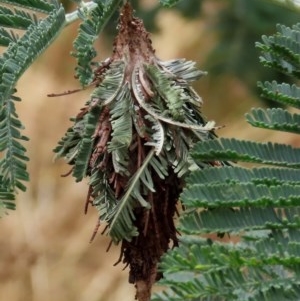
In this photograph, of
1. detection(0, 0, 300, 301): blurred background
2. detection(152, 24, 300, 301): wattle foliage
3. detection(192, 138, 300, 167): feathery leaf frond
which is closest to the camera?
detection(152, 24, 300, 301): wattle foliage

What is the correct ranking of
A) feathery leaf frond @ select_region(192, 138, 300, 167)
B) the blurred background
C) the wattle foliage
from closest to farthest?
the wattle foliage
feathery leaf frond @ select_region(192, 138, 300, 167)
the blurred background

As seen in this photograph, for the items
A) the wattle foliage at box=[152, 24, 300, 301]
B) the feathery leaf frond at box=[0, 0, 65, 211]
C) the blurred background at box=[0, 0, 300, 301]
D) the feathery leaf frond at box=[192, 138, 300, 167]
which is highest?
the blurred background at box=[0, 0, 300, 301]

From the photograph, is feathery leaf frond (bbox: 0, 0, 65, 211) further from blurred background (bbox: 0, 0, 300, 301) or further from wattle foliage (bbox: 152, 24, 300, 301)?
blurred background (bbox: 0, 0, 300, 301)

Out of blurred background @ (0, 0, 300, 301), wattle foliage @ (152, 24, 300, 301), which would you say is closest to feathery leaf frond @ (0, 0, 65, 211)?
wattle foliage @ (152, 24, 300, 301)

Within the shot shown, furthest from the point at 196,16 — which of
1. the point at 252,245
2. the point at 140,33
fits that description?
the point at 252,245

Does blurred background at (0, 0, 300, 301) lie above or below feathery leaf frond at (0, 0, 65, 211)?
above

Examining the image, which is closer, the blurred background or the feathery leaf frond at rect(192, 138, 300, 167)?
the feathery leaf frond at rect(192, 138, 300, 167)

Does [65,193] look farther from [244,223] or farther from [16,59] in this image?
[244,223]

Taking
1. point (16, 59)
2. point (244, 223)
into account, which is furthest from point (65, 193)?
point (244, 223)
